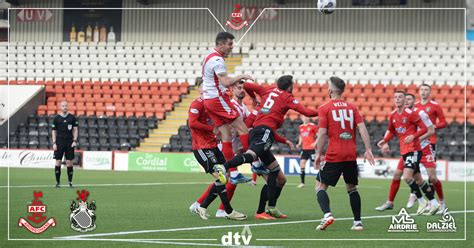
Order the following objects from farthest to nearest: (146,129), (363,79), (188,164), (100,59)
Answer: (188,164) → (363,79) → (146,129) → (100,59)

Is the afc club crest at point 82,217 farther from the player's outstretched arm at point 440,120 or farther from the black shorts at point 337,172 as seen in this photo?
the player's outstretched arm at point 440,120

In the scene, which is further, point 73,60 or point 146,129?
point 146,129

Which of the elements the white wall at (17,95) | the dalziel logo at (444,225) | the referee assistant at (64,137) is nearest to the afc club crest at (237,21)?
the dalziel logo at (444,225)

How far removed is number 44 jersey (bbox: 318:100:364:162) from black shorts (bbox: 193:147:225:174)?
6.14 ft

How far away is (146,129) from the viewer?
21.9 m

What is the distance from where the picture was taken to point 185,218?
12.8 metres

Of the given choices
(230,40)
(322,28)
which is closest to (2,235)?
(230,40)

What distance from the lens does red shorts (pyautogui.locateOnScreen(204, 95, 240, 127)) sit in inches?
464

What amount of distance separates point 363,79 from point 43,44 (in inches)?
615

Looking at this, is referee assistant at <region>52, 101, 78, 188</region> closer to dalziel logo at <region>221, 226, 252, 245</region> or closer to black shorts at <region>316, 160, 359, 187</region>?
black shorts at <region>316, 160, 359, 187</region>

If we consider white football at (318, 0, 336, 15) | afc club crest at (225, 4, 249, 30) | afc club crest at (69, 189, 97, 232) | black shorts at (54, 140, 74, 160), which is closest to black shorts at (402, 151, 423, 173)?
white football at (318, 0, 336, 15)

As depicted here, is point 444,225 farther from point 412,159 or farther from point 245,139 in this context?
point 245,139

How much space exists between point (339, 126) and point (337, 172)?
0.64 m

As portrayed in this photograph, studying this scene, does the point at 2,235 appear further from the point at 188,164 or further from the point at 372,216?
the point at 188,164
